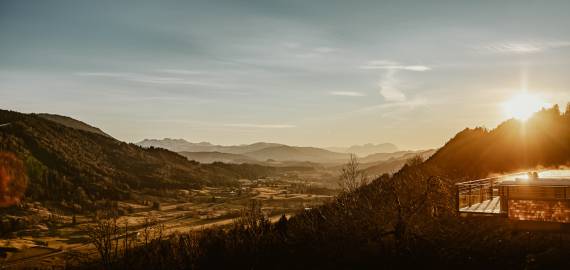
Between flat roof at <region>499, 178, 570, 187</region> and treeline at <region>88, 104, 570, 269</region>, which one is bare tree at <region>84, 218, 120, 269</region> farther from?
flat roof at <region>499, 178, 570, 187</region>

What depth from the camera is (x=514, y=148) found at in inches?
2965

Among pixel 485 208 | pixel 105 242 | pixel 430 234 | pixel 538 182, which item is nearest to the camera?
pixel 538 182

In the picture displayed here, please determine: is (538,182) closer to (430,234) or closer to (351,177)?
(430,234)

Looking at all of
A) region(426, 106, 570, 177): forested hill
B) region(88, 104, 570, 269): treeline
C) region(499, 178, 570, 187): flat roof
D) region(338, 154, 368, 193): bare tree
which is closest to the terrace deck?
region(88, 104, 570, 269): treeline

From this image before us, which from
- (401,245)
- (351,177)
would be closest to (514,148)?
(351,177)

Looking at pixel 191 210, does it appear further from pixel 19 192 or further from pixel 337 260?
pixel 337 260

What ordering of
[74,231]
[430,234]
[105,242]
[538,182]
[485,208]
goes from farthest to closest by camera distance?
[74,231]
[105,242]
[430,234]
[485,208]
[538,182]

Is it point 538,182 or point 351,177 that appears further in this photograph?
point 351,177

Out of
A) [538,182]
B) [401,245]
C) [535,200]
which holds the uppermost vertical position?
[538,182]

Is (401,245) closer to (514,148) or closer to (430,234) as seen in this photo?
(430,234)

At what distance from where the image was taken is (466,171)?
72.3 meters

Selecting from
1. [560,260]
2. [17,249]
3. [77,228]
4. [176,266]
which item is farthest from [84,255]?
[560,260]

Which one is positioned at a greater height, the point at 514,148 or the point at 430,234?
the point at 514,148

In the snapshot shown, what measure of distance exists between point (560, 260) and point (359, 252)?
61.0 feet
